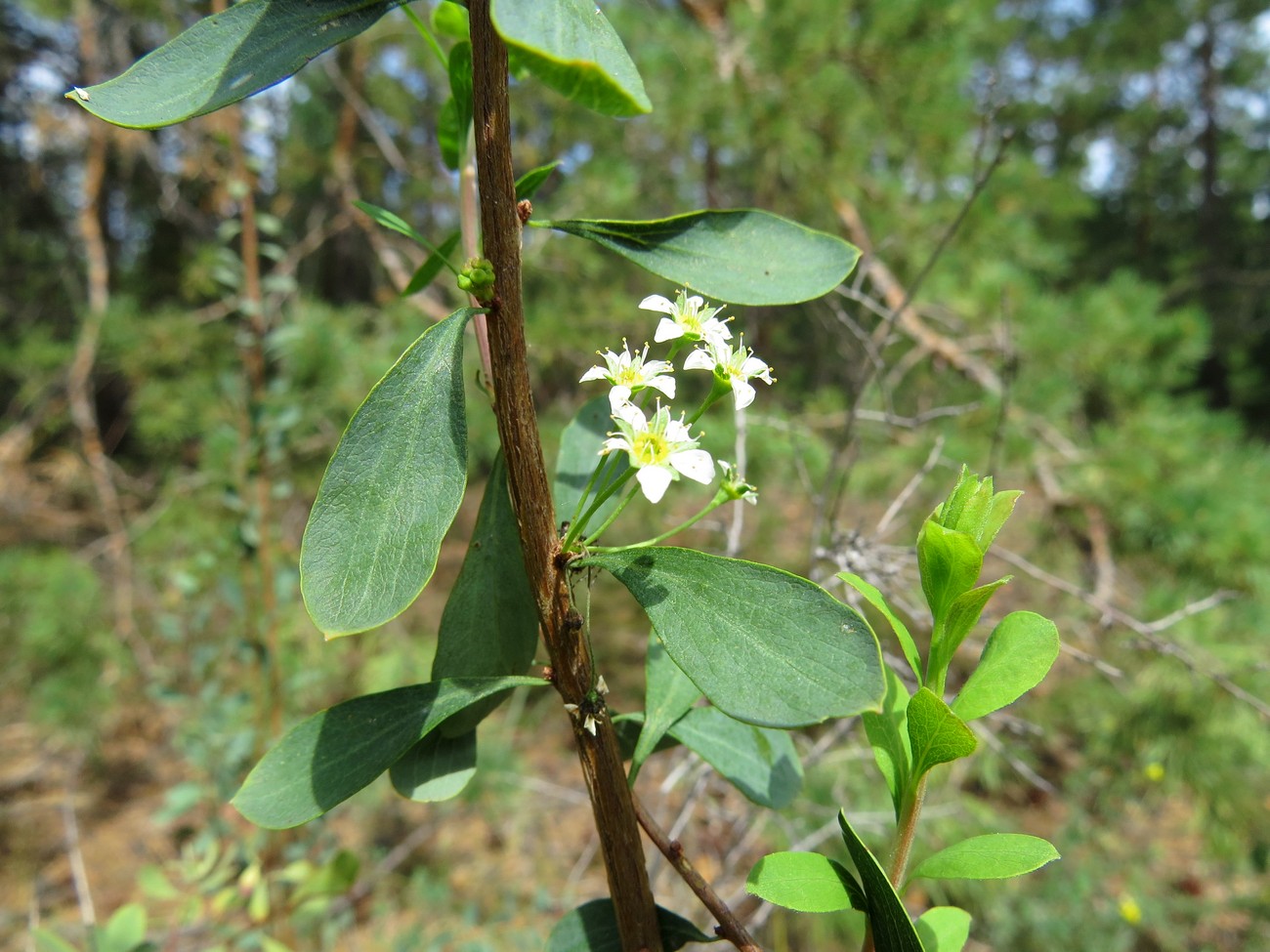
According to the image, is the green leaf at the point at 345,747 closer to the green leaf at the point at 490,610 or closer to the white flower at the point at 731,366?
the green leaf at the point at 490,610

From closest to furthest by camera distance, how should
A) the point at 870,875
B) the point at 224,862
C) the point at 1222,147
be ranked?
the point at 870,875 < the point at 224,862 < the point at 1222,147

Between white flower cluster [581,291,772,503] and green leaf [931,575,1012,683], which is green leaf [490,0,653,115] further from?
green leaf [931,575,1012,683]

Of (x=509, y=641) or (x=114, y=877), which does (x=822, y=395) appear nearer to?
(x=509, y=641)

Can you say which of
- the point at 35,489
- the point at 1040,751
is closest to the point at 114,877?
the point at 35,489

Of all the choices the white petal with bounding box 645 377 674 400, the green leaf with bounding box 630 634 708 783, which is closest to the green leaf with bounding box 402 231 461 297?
the white petal with bounding box 645 377 674 400

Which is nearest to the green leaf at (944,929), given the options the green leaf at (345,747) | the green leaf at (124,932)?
the green leaf at (345,747)

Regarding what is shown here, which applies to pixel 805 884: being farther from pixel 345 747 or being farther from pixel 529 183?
pixel 529 183
